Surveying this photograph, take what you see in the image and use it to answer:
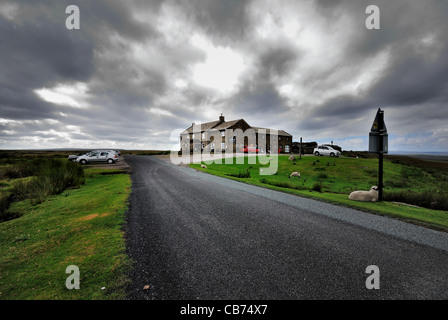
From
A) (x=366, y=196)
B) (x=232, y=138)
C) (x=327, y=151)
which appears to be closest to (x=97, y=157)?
(x=232, y=138)

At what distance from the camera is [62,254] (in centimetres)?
365

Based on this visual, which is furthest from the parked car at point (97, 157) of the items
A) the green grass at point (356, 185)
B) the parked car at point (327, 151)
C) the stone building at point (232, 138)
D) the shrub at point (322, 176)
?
the parked car at point (327, 151)

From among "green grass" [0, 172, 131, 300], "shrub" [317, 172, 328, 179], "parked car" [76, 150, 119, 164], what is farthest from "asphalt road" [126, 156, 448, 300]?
"parked car" [76, 150, 119, 164]

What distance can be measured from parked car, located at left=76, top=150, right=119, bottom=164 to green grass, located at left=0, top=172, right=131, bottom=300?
25215mm

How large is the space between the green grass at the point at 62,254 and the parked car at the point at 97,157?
25215mm

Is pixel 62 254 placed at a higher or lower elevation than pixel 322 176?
lower

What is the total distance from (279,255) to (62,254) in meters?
4.89

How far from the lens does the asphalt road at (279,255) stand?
2.67 m

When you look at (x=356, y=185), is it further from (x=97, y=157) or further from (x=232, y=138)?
(x=97, y=157)

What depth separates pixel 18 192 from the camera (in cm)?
1048
